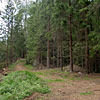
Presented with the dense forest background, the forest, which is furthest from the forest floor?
the dense forest background

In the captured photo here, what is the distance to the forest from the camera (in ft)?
36.4

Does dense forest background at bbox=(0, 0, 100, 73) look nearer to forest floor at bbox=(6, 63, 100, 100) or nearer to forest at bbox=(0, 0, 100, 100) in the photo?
forest at bbox=(0, 0, 100, 100)

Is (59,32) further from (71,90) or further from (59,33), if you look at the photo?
(71,90)

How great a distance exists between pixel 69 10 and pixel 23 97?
31.0 ft

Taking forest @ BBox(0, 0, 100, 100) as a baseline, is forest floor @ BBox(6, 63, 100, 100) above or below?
below

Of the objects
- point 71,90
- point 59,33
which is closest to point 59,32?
point 59,33

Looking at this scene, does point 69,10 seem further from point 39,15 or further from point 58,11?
point 39,15

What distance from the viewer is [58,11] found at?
12.7 meters

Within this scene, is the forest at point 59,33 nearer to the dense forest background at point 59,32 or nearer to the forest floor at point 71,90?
the dense forest background at point 59,32

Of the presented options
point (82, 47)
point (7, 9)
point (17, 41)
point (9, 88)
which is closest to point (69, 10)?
point (82, 47)

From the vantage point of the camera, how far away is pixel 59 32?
15.1 meters

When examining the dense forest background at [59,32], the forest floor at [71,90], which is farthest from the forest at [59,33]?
the forest floor at [71,90]

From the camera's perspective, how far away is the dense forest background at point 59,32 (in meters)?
11.4

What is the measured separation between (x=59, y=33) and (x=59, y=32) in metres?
0.16
